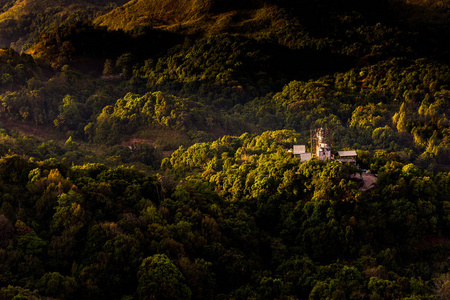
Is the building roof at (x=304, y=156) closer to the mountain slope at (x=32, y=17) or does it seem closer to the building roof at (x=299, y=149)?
the building roof at (x=299, y=149)

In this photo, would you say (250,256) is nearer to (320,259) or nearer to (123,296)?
(320,259)

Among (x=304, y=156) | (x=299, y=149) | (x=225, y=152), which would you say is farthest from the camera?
(x=225, y=152)

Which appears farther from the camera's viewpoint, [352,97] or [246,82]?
[246,82]

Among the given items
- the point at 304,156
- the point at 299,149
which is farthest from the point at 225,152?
the point at 304,156

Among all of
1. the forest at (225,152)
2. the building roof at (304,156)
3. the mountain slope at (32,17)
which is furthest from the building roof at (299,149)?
the mountain slope at (32,17)

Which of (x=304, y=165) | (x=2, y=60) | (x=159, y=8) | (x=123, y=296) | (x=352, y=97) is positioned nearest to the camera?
(x=123, y=296)

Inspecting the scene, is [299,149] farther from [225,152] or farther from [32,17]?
[32,17]

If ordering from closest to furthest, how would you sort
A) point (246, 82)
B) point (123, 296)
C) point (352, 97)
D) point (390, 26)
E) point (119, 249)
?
point (123, 296) → point (119, 249) → point (352, 97) → point (246, 82) → point (390, 26)

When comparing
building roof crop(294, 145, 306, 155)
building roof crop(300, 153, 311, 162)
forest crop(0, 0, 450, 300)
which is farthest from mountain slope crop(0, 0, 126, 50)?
building roof crop(300, 153, 311, 162)

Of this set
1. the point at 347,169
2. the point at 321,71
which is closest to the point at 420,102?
the point at 321,71
